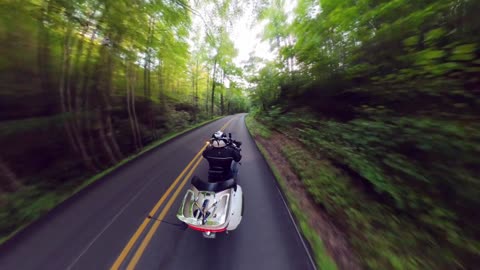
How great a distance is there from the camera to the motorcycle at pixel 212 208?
7.23ft

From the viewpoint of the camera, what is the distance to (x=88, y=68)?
19.3ft

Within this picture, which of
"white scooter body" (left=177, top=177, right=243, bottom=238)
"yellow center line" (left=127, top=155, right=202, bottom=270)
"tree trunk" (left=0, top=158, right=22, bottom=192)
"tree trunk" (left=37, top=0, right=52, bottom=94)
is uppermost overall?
"tree trunk" (left=37, top=0, right=52, bottom=94)

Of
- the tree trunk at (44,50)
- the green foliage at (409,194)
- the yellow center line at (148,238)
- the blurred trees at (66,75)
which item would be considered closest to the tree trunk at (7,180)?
the blurred trees at (66,75)

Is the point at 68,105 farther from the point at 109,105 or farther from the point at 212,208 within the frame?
the point at 212,208

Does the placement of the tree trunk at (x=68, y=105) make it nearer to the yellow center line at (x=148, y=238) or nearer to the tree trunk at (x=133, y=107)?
the tree trunk at (x=133, y=107)

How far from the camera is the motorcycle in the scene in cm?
221

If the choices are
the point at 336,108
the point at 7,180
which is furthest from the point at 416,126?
the point at 7,180

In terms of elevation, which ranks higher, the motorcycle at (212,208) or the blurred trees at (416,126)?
the blurred trees at (416,126)

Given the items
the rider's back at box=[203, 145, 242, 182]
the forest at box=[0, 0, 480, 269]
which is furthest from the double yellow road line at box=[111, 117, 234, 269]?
the forest at box=[0, 0, 480, 269]

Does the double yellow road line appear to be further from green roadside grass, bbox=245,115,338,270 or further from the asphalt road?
green roadside grass, bbox=245,115,338,270

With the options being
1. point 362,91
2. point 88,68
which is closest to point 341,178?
point 362,91

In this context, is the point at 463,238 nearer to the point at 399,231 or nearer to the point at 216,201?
the point at 399,231

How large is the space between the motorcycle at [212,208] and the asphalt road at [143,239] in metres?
0.39

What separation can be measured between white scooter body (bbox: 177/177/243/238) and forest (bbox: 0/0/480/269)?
166 centimetres
